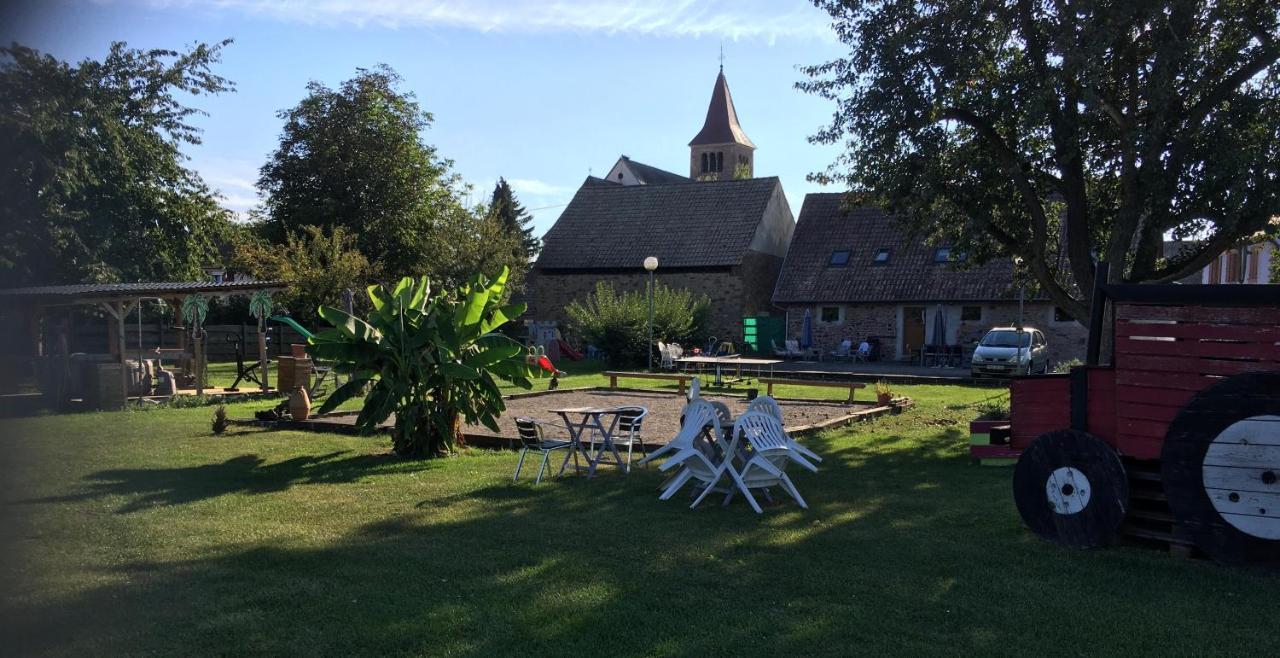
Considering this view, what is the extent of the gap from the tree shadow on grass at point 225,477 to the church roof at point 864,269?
23668mm

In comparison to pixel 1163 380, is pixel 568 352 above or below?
below

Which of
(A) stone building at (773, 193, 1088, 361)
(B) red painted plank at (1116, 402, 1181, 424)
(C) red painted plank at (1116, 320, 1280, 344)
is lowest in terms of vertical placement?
(B) red painted plank at (1116, 402, 1181, 424)

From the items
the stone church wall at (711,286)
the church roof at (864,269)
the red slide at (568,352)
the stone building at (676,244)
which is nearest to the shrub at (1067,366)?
the church roof at (864,269)

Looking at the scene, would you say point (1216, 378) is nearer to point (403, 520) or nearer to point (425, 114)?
point (403, 520)

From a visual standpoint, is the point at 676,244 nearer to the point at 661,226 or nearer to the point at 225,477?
the point at 661,226

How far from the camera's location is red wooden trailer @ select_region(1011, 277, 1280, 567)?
534 centimetres

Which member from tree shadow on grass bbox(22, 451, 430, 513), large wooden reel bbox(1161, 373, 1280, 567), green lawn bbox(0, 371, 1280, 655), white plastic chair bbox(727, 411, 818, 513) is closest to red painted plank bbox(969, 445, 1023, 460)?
green lawn bbox(0, 371, 1280, 655)

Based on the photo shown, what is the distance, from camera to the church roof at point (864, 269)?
30.9 metres

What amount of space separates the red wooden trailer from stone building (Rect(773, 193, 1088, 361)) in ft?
79.0

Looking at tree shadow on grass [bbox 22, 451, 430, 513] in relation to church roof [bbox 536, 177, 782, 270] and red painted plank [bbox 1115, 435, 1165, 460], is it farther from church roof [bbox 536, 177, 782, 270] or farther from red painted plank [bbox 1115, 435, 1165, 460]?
church roof [bbox 536, 177, 782, 270]

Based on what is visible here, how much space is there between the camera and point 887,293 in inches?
1265

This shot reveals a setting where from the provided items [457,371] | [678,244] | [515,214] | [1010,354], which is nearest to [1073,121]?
[457,371]

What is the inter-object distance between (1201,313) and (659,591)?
3.91 metres

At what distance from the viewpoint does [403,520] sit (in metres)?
7.11
